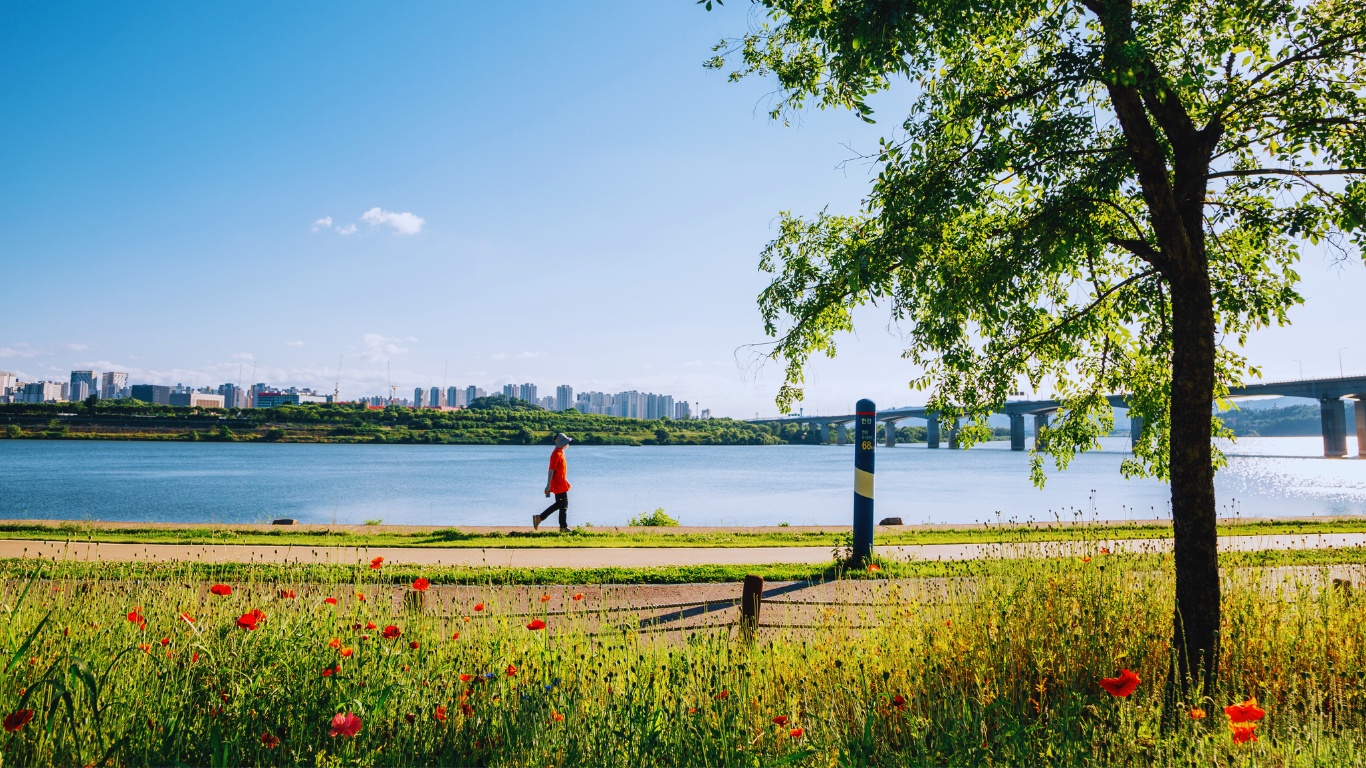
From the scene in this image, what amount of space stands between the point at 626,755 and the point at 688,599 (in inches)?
194

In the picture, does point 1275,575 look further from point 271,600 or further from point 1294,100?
point 271,600

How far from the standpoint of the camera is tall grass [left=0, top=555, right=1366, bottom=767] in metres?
3.20

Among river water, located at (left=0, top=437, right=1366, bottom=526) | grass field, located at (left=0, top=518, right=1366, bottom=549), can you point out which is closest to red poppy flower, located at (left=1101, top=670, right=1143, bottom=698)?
grass field, located at (left=0, top=518, right=1366, bottom=549)

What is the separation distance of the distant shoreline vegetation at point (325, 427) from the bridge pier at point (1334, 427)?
78.0 metres

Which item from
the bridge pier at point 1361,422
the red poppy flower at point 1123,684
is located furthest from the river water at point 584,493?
the red poppy flower at point 1123,684

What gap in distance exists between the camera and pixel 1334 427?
69312 millimetres

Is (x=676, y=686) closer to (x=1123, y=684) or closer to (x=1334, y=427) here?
(x=1123, y=684)

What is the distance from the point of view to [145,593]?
5.21 m

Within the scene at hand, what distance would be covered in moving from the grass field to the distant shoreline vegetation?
310 feet

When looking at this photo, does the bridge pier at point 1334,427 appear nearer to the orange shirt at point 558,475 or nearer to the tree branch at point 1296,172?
the orange shirt at point 558,475

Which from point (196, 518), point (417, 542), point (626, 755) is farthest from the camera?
point (196, 518)

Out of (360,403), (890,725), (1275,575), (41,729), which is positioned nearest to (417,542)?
(41,729)

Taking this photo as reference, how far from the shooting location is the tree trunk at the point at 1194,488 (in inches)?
190

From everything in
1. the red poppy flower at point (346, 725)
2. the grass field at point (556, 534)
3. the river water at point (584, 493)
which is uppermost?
the red poppy flower at point (346, 725)
